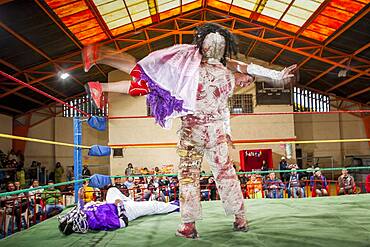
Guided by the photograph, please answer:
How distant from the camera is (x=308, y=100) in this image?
14367mm

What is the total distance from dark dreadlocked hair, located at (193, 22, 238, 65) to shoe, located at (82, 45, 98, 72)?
2.13 feet

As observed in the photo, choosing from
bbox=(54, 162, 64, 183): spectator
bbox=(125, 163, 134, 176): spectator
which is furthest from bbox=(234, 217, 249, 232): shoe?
bbox=(54, 162, 64, 183): spectator

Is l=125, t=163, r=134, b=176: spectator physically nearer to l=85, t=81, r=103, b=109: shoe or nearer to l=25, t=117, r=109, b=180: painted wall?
l=25, t=117, r=109, b=180: painted wall

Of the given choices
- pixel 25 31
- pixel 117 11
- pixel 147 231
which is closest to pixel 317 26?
pixel 117 11

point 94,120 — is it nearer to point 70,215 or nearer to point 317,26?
point 70,215

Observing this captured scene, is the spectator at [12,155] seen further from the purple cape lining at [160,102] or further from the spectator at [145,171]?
the purple cape lining at [160,102]

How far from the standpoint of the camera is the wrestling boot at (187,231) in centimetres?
207

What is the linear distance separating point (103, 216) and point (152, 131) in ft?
34.1

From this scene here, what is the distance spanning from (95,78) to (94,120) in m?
10.4

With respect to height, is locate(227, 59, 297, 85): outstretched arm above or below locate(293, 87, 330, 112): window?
below

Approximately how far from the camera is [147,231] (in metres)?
2.32

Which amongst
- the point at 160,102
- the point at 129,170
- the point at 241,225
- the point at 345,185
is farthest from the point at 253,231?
the point at 129,170

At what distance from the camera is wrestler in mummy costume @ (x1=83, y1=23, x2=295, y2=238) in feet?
7.03

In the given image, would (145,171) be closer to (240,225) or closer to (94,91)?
(94,91)
